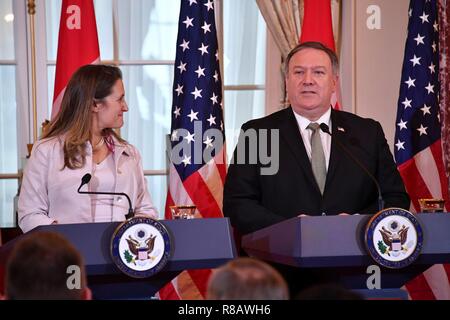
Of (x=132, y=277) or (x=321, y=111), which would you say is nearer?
(x=132, y=277)

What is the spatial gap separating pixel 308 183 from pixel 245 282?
2.00 meters

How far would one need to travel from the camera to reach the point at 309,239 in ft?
8.92

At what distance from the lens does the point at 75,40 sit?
5.61 m

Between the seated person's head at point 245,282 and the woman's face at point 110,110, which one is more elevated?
the woman's face at point 110,110

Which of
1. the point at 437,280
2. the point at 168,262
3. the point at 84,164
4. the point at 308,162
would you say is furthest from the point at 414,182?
the point at 168,262

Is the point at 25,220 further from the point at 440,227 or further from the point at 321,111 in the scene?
the point at 440,227

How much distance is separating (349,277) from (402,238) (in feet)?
0.78

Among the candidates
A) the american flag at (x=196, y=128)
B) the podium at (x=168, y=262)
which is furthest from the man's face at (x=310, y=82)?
the american flag at (x=196, y=128)

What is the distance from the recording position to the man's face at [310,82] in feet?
12.4

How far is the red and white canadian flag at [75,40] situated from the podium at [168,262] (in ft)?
9.58

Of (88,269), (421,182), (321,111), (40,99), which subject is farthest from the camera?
(40,99)

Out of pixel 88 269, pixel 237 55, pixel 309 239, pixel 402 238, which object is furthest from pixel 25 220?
pixel 237 55

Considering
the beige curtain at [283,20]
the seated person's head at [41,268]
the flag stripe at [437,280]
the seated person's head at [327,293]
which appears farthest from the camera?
the beige curtain at [283,20]

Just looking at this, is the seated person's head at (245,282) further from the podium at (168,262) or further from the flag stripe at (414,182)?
the flag stripe at (414,182)
